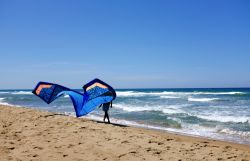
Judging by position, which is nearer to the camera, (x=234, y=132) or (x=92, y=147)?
(x=92, y=147)

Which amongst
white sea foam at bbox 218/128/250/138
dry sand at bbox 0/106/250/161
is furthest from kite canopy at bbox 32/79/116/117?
white sea foam at bbox 218/128/250/138

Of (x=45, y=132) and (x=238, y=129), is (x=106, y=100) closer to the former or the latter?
(x=45, y=132)

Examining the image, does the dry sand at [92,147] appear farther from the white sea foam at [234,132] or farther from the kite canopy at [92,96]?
the white sea foam at [234,132]

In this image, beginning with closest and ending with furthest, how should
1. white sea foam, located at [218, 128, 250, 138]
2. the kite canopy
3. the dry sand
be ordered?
1. the dry sand
2. white sea foam, located at [218, 128, 250, 138]
3. the kite canopy

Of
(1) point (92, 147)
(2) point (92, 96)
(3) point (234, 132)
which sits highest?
(2) point (92, 96)

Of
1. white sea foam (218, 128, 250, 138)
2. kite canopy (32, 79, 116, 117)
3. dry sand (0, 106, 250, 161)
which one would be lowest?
white sea foam (218, 128, 250, 138)

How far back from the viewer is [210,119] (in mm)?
14867

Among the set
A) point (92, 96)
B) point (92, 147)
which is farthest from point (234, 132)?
point (92, 147)

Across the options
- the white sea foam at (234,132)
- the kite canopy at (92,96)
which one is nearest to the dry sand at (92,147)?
the kite canopy at (92,96)

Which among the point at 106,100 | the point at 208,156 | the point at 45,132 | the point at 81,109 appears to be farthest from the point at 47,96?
the point at 208,156

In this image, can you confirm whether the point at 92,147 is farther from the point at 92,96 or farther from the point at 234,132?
the point at 234,132

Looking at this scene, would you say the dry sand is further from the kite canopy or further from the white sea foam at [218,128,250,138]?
the white sea foam at [218,128,250,138]

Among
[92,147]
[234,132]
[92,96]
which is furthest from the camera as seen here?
[92,96]

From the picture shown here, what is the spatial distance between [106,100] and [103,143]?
16.6ft
